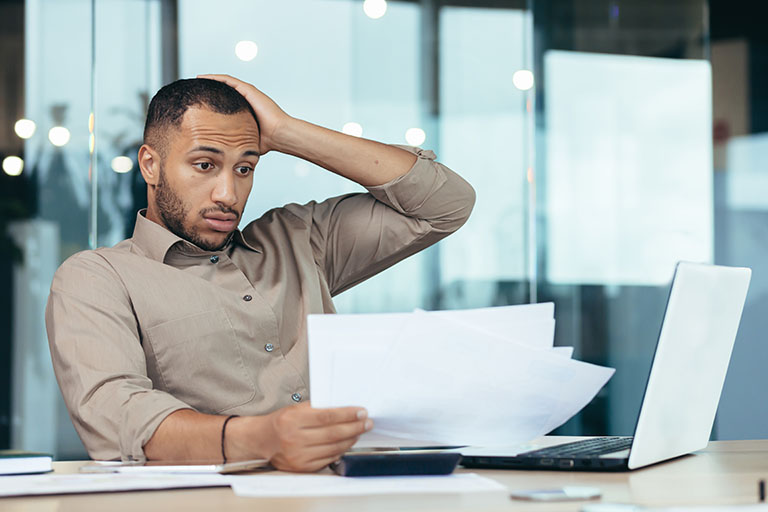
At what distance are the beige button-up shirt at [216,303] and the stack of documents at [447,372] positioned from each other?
1.06 feet

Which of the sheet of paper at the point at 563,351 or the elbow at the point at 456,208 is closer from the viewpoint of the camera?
the sheet of paper at the point at 563,351

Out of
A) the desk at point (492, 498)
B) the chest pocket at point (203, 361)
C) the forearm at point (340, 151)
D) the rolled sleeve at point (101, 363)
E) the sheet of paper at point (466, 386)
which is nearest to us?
the desk at point (492, 498)

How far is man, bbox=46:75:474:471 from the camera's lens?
1151 millimetres

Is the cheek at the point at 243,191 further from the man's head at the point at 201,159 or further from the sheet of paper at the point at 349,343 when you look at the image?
the sheet of paper at the point at 349,343

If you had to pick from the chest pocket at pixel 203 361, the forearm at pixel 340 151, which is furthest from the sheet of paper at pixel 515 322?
the forearm at pixel 340 151

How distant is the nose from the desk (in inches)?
27.0

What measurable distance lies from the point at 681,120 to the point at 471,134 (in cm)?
86

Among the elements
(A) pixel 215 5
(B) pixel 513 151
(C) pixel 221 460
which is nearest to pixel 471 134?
(B) pixel 513 151

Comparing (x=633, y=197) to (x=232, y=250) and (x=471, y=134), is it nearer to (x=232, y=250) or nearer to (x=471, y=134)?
(x=471, y=134)

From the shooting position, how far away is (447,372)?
841mm

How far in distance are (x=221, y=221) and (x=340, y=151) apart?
262 millimetres

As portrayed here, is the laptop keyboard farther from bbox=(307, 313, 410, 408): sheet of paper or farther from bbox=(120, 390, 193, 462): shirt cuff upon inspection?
bbox=(120, 390, 193, 462): shirt cuff

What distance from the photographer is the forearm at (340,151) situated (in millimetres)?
1570

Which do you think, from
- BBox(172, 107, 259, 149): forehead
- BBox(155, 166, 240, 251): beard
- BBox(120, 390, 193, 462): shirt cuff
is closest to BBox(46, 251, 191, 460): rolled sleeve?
BBox(120, 390, 193, 462): shirt cuff
